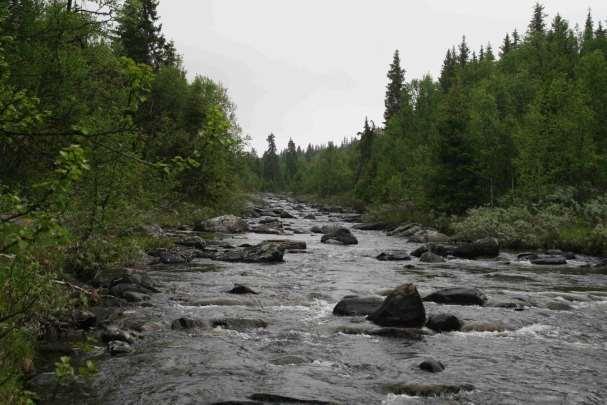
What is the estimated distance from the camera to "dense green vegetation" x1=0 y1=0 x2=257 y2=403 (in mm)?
4047

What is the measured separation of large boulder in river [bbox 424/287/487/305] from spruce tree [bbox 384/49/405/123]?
83.0 m

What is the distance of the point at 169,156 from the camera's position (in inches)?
1468

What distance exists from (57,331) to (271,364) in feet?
16.4

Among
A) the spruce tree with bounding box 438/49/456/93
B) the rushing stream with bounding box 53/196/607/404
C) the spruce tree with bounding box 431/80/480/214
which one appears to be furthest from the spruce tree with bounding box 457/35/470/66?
the rushing stream with bounding box 53/196/607/404

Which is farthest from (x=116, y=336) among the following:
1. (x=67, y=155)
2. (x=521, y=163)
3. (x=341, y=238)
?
(x=521, y=163)

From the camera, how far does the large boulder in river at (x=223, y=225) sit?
42.6 metres

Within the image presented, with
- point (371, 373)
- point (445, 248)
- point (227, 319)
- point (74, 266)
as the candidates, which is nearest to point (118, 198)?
point (74, 266)

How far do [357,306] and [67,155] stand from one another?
13.3 m

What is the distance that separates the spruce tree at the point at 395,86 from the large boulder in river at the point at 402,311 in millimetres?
86060

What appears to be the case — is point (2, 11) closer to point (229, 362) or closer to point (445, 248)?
point (229, 362)

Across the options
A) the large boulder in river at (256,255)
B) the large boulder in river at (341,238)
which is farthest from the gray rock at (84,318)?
the large boulder in river at (341,238)

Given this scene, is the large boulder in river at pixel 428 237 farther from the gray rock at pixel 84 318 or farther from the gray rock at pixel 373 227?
Answer: the gray rock at pixel 84 318

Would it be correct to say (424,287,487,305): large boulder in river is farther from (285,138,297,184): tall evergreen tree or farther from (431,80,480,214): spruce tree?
(285,138,297,184): tall evergreen tree

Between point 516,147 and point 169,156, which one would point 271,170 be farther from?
point 169,156
